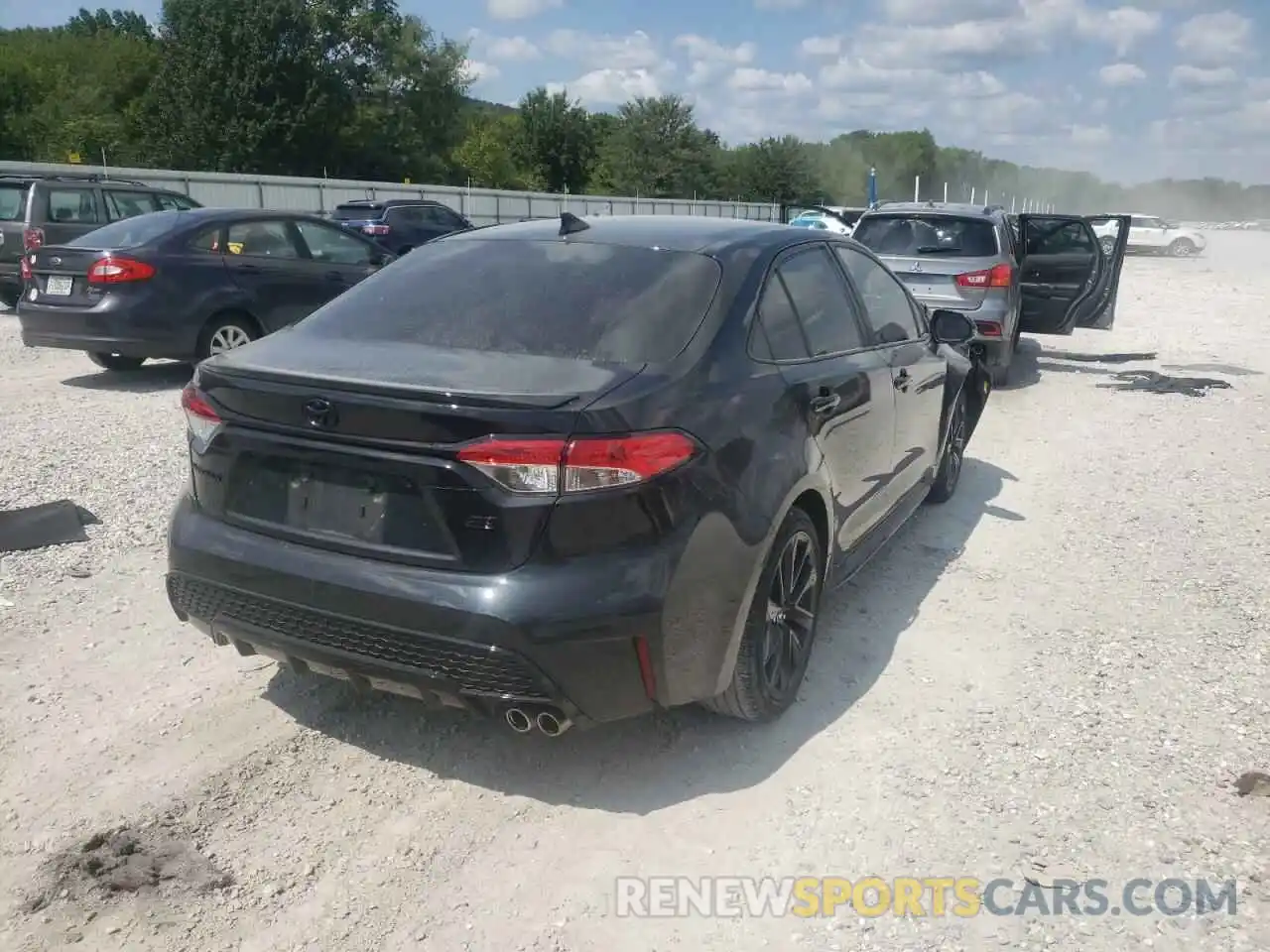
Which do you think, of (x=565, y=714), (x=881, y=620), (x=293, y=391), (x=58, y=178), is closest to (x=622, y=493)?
(x=565, y=714)

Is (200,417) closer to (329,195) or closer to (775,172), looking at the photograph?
(329,195)

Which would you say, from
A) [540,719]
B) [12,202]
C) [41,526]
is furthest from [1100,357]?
[12,202]

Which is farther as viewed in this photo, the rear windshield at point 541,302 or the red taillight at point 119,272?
the red taillight at point 119,272

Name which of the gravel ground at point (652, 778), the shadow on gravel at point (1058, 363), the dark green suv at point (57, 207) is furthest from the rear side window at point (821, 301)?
the dark green suv at point (57, 207)

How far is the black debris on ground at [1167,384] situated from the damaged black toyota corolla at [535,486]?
27.8 ft

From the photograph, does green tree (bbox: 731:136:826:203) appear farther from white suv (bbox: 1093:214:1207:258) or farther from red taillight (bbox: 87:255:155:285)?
red taillight (bbox: 87:255:155:285)

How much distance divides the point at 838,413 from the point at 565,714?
167 centimetres

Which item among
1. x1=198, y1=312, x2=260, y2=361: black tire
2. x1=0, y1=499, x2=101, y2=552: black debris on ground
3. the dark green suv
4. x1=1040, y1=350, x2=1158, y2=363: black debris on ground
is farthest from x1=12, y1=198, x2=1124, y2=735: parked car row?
the dark green suv

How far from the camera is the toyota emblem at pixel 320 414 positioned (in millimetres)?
2961

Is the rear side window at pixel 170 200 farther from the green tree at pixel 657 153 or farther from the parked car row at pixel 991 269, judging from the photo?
the green tree at pixel 657 153

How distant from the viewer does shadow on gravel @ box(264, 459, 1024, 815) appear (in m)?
3.36

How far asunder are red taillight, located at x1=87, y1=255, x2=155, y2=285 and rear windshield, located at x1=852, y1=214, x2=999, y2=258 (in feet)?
21.2

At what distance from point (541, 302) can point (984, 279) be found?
759 centimetres

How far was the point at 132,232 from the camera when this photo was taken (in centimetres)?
927
